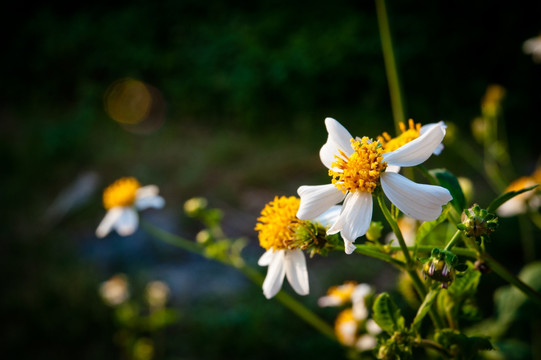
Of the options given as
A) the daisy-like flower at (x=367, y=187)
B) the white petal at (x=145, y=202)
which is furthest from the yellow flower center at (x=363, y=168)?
the white petal at (x=145, y=202)

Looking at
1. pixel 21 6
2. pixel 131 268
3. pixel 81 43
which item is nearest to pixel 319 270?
pixel 131 268

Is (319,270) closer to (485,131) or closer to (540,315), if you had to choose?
(485,131)

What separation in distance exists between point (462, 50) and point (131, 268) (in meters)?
3.32

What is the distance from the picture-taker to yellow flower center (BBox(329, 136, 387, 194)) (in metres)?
0.66

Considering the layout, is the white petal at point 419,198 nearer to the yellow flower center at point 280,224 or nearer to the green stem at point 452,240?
the green stem at point 452,240

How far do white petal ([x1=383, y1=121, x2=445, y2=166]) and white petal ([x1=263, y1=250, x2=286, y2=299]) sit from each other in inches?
10.2

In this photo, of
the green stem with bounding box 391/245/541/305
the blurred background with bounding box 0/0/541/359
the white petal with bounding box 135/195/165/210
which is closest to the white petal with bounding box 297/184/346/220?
the green stem with bounding box 391/245/541/305

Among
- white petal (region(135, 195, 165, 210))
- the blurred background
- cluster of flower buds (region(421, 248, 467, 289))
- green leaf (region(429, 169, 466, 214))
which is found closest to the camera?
cluster of flower buds (region(421, 248, 467, 289))

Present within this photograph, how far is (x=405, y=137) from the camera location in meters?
0.79

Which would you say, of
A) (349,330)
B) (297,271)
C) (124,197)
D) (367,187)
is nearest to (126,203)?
(124,197)

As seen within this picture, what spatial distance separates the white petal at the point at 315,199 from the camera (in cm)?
63

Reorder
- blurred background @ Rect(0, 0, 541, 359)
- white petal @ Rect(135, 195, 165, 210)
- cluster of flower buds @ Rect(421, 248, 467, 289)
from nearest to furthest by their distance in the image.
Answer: cluster of flower buds @ Rect(421, 248, 467, 289) → white petal @ Rect(135, 195, 165, 210) → blurred background @ Rect(0, 0, 541, 359)

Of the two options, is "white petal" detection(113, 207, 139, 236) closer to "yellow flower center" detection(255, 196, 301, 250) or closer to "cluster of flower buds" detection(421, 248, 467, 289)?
"yellow flower center" detection(255, 196, 301, 250)

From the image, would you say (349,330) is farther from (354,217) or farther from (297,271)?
(354,217)
